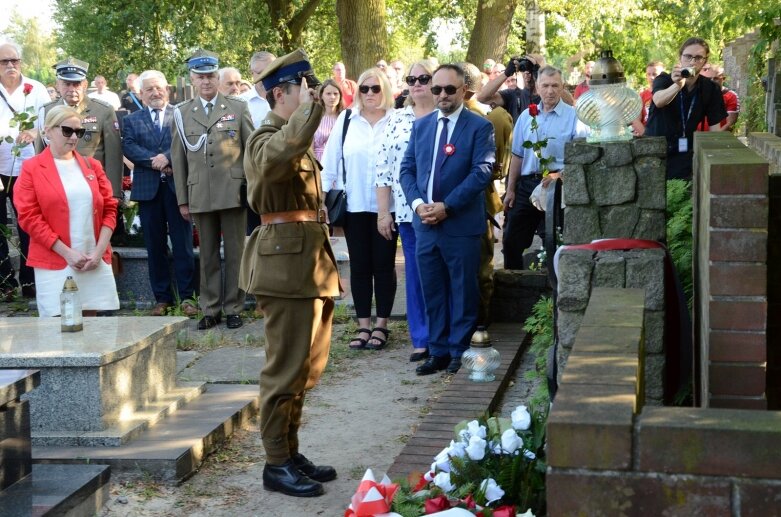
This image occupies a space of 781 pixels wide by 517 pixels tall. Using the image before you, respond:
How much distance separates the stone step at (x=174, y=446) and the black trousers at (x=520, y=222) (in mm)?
3079

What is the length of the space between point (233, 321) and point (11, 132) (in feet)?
10.5

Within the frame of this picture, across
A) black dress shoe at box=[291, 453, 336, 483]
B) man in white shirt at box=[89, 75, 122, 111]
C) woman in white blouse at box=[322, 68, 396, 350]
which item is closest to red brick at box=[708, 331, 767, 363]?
black dress shoe at box=[291, 453, 336, 483]

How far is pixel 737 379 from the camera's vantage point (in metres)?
3.65

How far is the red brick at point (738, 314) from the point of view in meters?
3.62

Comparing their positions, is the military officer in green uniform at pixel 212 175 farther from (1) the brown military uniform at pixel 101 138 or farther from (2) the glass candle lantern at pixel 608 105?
(2) the glass candle lantern at pixel 608 105

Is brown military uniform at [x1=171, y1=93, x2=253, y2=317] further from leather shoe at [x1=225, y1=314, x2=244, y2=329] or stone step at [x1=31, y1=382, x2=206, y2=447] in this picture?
stone step at [x1=31, y1=382, x2=206, y2=447]

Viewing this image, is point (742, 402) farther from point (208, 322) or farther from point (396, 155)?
point (208, 322)

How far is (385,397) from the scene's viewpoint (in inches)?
271

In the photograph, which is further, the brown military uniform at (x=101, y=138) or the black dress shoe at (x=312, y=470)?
the brown military uniform at (x=101, y=138)

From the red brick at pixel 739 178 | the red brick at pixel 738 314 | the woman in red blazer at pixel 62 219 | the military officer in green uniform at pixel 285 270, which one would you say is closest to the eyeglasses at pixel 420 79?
the woman in red blazer at pixel 62 219

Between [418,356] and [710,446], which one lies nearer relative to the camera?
[710,446]

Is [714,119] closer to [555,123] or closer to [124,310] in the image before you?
[555,123]

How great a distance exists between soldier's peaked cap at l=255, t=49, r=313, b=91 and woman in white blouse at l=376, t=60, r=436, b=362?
2.62 m

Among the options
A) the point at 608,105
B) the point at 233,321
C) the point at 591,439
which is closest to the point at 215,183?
the point at 233,321
